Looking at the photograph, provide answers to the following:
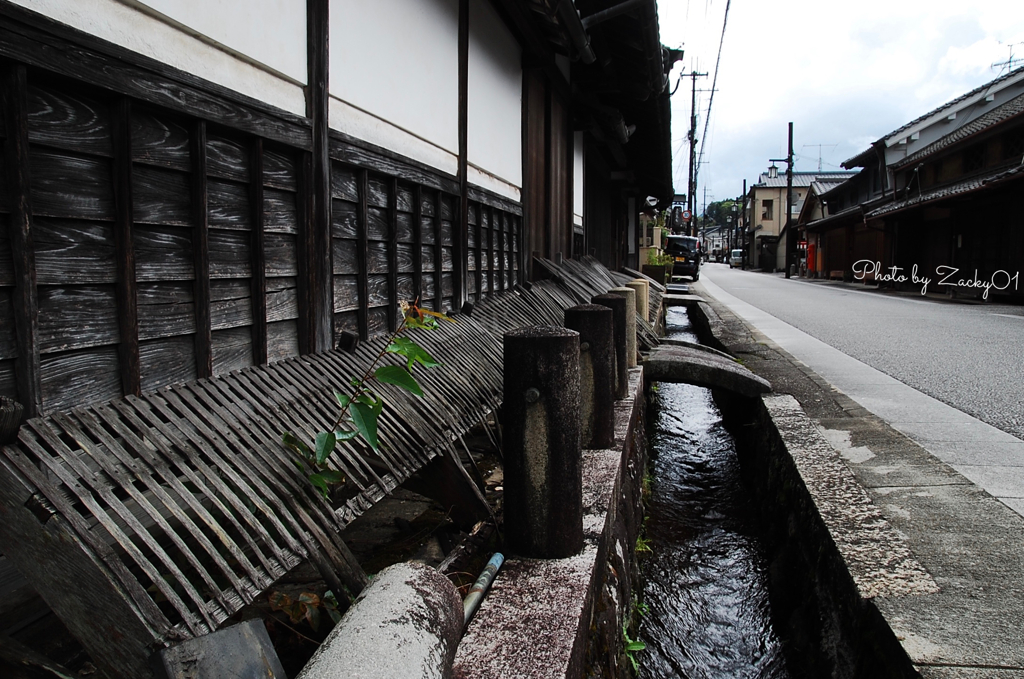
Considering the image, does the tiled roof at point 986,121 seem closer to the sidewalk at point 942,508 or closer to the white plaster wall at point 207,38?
the sidewalk at point 942,508

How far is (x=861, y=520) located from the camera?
325cm

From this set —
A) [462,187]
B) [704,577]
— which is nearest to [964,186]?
[704,577]

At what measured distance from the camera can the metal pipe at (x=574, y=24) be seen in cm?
539

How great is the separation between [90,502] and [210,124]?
4.69 ft

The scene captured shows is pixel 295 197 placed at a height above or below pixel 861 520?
above

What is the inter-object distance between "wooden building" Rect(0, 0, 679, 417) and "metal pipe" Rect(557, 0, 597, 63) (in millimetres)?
67

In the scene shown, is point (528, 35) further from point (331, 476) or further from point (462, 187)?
point (331, 476)

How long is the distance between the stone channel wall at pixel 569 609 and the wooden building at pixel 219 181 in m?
1.37

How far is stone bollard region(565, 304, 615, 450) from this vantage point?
402 cm

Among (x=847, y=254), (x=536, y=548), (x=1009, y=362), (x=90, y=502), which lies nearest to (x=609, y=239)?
(x=1009, y=362)

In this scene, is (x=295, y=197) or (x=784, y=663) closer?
(x=295, y=197)

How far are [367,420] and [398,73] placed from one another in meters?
2.58

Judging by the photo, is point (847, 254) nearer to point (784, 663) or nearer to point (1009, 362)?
point (1009, 362)

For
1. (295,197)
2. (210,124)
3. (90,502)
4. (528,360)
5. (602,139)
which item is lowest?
(90,502)
